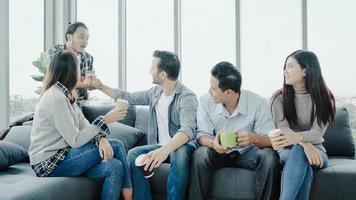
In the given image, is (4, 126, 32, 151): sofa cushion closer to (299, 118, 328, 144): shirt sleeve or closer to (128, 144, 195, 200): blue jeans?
(128, 144, 195, 200): blue jeans

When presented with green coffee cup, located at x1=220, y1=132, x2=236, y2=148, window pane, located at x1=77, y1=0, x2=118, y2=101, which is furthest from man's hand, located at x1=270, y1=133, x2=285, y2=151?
window pane, located at x1=77, y1=0, x2=118, y2=101

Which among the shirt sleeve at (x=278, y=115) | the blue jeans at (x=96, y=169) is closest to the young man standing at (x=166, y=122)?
the blue jeans at (x=96, y=169)

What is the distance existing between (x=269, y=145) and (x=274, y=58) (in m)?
2.05

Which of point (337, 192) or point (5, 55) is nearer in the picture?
point (337, 192)

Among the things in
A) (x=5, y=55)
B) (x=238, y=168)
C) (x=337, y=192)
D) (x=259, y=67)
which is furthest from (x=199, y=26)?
(x=337, y=192)

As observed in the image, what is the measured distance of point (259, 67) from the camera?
4.15 metres

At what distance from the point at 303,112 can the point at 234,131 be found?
0.48 m

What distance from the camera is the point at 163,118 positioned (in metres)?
2.60

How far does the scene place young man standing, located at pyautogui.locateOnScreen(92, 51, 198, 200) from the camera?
220cm

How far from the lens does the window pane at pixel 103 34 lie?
4516mm

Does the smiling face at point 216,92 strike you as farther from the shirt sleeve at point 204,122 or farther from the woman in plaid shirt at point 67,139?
the woman in plaid shirt at point 67,139

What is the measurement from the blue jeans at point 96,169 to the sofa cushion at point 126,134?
0.53 m

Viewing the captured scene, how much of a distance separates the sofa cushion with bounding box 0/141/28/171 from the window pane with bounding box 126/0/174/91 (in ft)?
7.00

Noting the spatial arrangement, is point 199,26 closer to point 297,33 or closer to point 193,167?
point 297,33
